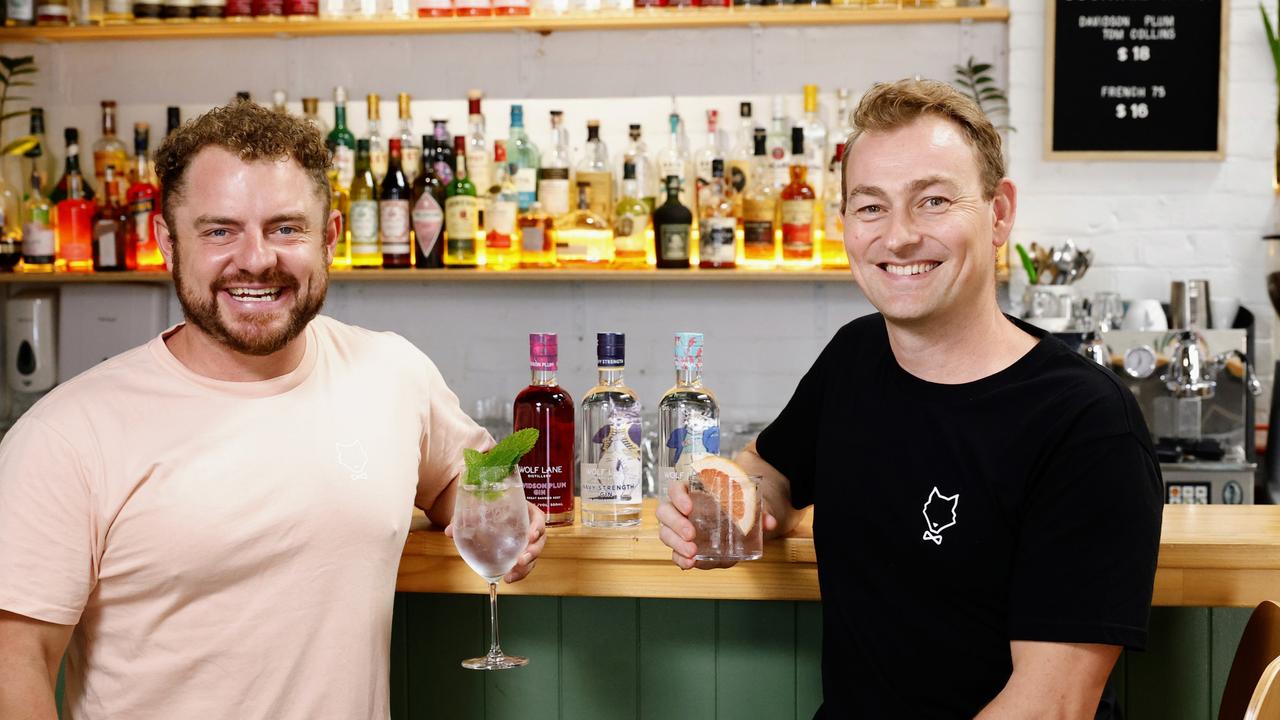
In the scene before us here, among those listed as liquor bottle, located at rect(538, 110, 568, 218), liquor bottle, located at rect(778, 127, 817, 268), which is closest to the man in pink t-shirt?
liquor bottle, located at rect(538, 110, 568, 218)

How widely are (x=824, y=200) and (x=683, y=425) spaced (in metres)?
1.69

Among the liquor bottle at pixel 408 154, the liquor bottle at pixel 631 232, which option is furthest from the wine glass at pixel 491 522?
the liquor bottle at pixel 408 154

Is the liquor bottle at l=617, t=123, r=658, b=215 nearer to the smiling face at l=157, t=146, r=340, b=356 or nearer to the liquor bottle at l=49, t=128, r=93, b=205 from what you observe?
the liquor bottle at l=49, t=128, r=93, b=205

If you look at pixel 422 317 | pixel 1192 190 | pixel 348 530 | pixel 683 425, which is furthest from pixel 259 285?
pixel 1192 190

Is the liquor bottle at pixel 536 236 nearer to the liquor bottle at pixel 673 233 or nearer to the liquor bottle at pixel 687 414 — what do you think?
the liquor bottle at pixel 673 233

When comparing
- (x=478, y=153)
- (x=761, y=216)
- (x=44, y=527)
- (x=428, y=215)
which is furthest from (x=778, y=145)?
(x=44, y=527)

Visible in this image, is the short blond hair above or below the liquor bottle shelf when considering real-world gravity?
above

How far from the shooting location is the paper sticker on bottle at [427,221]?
3260 mm

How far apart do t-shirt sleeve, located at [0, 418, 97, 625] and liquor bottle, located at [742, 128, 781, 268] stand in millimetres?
2183

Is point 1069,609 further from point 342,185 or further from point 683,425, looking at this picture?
point 342,185

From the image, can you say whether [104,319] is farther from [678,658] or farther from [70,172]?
[678,658]

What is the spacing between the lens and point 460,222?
326 cm

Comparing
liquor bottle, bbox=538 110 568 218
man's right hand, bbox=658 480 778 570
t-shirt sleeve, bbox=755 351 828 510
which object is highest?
liquor bottle, bbox=538 110 568 218

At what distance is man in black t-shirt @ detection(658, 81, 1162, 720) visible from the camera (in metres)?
1.18
